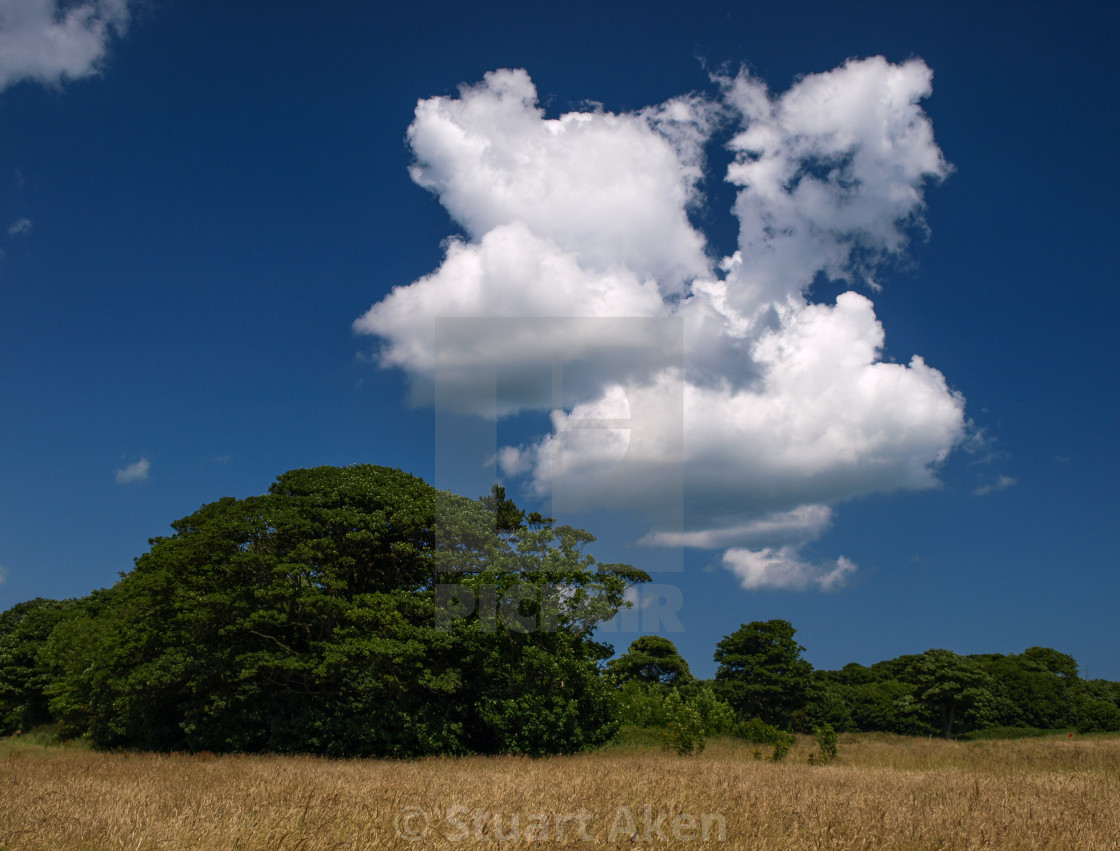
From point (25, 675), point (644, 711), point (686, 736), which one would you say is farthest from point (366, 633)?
point (25, 675)

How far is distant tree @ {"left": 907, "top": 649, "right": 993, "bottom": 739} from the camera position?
172ft

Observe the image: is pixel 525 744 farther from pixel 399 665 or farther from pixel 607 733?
pixel 399 665

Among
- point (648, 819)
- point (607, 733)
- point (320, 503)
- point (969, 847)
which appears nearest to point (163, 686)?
point (320, 503)

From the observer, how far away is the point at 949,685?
171 feet

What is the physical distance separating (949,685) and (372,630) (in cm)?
4846

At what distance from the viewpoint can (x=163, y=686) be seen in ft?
85.4

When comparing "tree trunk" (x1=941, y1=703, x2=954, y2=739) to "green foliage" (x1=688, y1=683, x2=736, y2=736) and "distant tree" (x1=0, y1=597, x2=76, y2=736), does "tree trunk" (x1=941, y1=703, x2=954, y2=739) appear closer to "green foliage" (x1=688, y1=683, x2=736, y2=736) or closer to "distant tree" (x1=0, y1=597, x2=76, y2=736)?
"green foliage" (x1=688, y1=683, x2=736, y2=736)

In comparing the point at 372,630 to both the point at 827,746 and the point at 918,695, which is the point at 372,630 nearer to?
the point at 827,746

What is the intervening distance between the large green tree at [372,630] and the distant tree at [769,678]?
30.3 meters

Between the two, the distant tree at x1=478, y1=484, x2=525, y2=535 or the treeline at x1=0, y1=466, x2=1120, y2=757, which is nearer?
the treeline at x1=0, y1=466, x2=1120, y2=757

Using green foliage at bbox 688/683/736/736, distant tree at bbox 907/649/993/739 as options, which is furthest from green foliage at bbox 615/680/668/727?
distant tree at bbox 907/649/993/739

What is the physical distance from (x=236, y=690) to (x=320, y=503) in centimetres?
753

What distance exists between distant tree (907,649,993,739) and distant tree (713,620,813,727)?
1035 centimetres

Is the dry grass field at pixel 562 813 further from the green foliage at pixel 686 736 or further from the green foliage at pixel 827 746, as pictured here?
the green foliage at pixel 686 736
